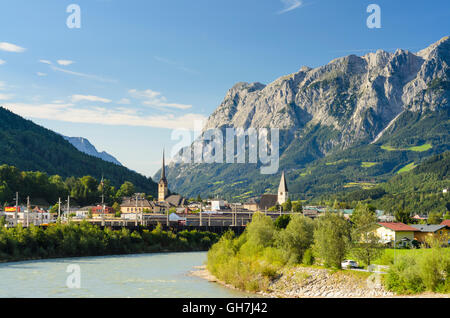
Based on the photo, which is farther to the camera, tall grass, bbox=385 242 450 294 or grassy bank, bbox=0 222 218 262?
grassy bank, bbox=0 222 218 262

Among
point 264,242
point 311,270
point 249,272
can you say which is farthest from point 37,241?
point 311,270

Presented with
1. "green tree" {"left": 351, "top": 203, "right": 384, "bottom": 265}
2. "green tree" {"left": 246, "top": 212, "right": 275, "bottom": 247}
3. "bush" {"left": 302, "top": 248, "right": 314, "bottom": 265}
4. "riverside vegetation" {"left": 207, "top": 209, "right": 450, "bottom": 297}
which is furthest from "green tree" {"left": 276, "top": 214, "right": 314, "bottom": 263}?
"green tree" {"left": 246, "top": 212, "right": 275, "bottom": 247}

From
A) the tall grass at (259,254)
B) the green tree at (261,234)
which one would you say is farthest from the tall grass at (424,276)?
the green tree at (261,234)

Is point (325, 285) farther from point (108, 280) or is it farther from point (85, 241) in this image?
point (85, 241)

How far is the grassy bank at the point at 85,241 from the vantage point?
78.7 metres

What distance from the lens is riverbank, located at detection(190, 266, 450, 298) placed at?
4116 centimetres

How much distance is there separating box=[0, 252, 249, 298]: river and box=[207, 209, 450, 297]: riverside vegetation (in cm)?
306

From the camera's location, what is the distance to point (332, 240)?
49.8 m

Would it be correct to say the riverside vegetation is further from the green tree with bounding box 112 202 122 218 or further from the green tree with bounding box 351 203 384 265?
the green tree with bounding box 112 202 122 218

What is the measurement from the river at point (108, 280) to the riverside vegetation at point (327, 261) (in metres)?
3.06
